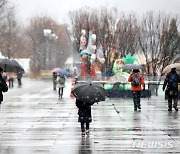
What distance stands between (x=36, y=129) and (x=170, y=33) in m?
26.6

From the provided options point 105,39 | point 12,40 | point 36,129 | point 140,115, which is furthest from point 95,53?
point 12,40

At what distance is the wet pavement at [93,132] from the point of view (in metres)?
11.5

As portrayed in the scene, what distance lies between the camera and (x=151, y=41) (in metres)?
40.7

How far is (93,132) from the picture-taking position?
14.0m

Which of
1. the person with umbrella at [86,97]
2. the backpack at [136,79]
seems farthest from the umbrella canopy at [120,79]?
the person with umbrella at [86,97]

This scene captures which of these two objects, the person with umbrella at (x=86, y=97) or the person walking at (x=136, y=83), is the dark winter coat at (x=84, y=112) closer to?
the person with umbrella at (x=86, y=97)

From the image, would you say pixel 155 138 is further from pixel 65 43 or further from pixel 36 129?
pixel 65 43

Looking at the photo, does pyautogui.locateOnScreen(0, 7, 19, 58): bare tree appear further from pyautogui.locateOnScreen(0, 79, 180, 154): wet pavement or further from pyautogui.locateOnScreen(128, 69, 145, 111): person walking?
pyautogui.locateOnScreen(0, 79, 180, 154): wet pavement

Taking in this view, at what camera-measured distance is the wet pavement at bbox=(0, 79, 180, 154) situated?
11.5 m

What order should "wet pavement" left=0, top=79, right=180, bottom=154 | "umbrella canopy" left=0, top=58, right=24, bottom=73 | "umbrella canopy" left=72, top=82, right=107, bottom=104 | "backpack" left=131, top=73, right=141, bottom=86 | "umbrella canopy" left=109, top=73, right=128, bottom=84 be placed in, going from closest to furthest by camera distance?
"wet pavement" left=0, top=79, right=180, bottom=154, "umbrella canopy" left=72, top=82, right=107, bottom=104, "umbrella canopy" left=0, top=58, right=24, bottom=73, "backpack" left=131, top=73, right=141, bottom=86, "umbrella canopy" left=109, top=73, right=128, bottom=84

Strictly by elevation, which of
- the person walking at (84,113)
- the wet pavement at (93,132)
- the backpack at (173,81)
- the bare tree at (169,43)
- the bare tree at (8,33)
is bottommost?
the wet pavement at (93,132)

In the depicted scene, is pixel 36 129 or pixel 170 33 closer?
pixel 36 129

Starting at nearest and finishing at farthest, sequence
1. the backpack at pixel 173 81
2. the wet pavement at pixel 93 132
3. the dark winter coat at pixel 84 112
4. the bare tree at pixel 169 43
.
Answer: the wet pavement at pixel 93 132
the dark winter coat at pixel 84 112
the backpack at pixel 173 81
the bare tree at pixel 169 43

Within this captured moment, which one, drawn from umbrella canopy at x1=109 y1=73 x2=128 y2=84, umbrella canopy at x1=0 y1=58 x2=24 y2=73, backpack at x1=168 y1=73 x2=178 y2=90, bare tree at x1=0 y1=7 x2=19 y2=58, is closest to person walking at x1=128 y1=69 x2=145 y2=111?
backpack at x1=168 y1=73 x2=178 y2=90
